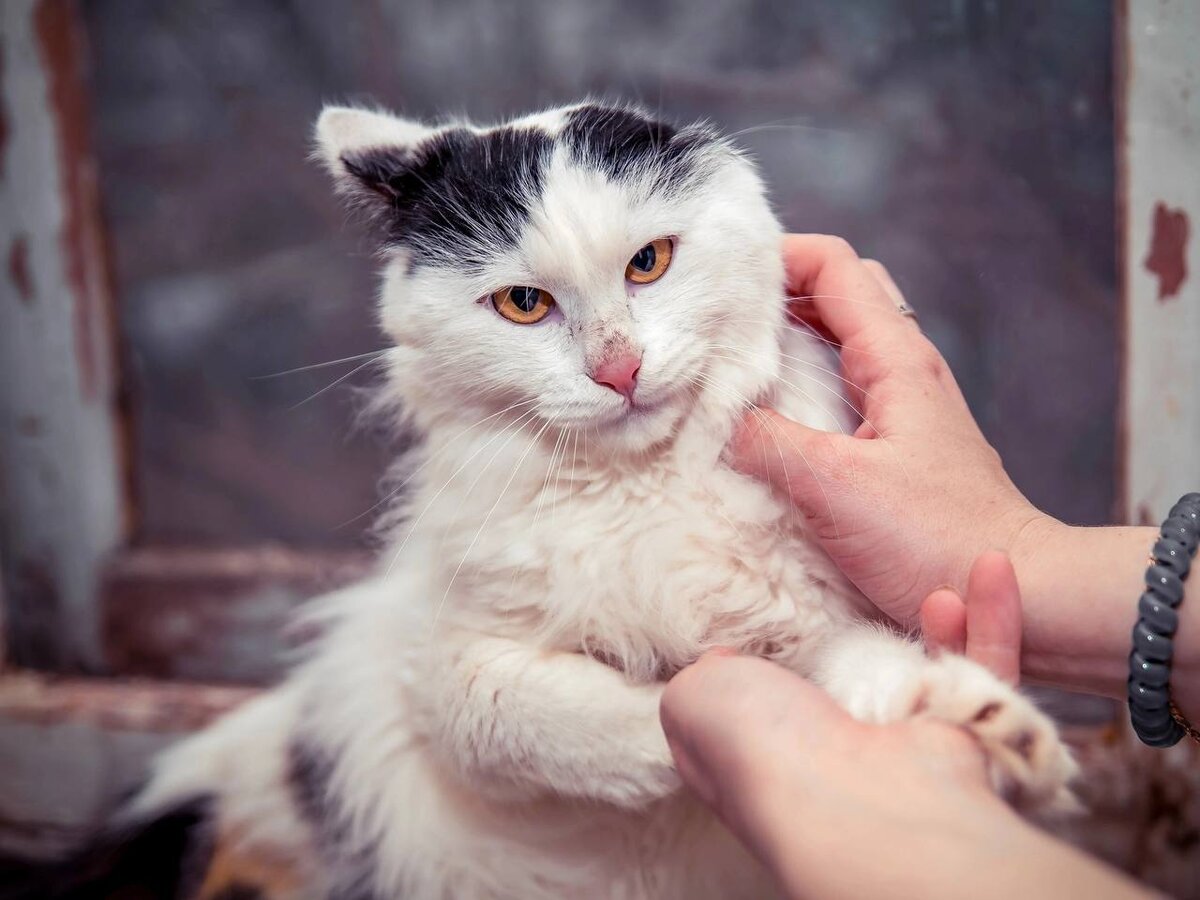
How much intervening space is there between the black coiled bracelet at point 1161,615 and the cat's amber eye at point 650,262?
54 cm

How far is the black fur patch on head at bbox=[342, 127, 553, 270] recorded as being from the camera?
891mm

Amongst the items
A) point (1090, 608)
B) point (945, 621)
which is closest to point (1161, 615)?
point (1090, 608)

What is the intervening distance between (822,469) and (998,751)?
0.32 meters

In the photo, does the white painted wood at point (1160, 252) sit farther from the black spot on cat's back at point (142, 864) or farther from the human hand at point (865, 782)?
the black spot on cat's back at point (142, 864)

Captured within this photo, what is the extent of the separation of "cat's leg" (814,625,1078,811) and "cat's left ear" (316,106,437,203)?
2.51 feet

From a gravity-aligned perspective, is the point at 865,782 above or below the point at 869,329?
below

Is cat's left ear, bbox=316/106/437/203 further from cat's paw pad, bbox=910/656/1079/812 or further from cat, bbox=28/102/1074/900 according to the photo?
cat's paw pad, bbox=910/656/1079/812

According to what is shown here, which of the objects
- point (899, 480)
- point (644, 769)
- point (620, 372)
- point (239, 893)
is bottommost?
point (239, 893)

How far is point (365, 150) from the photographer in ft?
3.20

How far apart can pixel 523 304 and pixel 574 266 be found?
0.28 feet

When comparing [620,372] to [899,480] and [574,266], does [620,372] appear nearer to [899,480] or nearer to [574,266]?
[574,266]

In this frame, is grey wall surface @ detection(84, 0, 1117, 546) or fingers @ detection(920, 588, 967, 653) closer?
fingers @ detection(920, 588, 967, 653)

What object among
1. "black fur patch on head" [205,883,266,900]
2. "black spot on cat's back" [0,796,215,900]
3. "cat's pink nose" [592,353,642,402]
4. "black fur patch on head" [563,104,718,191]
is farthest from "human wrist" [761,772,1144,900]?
"black spot on cat's back" [0,796,215,900]

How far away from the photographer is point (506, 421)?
926mm
